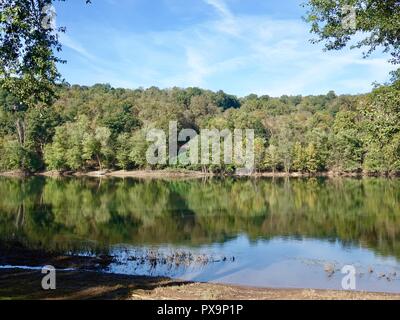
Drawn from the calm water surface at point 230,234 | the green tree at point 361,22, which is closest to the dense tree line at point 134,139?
the calm water surface at point 230,234

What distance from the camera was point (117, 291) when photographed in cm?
1087

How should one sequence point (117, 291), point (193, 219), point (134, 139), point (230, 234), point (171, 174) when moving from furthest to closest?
point (134, 139) → point (171, 174) → point (193, 219) → point (230, 234) → point (117, 291)

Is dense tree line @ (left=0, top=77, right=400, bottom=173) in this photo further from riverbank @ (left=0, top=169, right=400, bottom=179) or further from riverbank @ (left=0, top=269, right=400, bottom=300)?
riverbank @ (left=0, top=269, right=400, bottom=300)

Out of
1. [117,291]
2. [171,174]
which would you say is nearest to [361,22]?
[117,291]

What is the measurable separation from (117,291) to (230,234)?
1437cm

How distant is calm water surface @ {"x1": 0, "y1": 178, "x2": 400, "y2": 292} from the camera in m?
16.9

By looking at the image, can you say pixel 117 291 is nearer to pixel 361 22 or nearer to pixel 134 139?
pixel 361 22

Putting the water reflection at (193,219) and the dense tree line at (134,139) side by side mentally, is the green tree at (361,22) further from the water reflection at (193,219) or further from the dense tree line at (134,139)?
the dense tree line at (134,139)

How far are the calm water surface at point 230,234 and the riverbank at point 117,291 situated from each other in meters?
3.33

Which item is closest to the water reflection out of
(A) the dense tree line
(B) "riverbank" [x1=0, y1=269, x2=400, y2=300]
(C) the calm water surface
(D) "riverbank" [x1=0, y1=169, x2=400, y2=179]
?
(C) the calm water surface

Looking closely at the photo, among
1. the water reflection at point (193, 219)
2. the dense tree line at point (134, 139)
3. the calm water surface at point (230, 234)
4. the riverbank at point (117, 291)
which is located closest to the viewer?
the riverbank at point (117, 291)

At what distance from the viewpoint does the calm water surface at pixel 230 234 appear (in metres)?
16.9

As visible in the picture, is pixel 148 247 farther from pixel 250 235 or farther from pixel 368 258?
pixel 368 258

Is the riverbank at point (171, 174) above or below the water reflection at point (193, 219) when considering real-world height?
above
